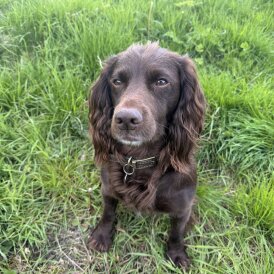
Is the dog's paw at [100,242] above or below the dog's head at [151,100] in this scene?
below

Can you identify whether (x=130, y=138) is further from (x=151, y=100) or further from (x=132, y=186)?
(x=132, y=186)

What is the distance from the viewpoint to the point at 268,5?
4.36m

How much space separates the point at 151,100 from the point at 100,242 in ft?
3.33

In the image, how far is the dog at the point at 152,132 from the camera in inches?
81.7

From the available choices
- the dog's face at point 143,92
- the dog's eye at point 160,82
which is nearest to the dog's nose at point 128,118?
the dog's face at point 143,92

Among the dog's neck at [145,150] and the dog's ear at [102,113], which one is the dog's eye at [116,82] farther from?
the dog's neck at [145,150]

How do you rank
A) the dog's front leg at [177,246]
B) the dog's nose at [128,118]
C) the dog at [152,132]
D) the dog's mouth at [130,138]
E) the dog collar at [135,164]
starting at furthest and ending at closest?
the dog's front leg at [177,246]
the dog collar at [135,164]
the dog at [152,132]
the dog's mouth at [130,138]
the dog's nose at [128,118]

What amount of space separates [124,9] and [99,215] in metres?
2.00

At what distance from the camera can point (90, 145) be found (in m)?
2.97

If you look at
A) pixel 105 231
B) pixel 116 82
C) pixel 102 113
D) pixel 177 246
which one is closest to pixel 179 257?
pixel 177 246

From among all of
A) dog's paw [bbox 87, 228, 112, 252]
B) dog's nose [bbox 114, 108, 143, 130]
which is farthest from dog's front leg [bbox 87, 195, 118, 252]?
dog's nose [bbox 114, 108, 143, 130]

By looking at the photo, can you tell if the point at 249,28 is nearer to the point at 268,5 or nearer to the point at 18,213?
the point at 268,5

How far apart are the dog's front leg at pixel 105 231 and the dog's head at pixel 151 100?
334 mm

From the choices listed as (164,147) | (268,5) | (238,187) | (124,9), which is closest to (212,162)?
(238,187)
